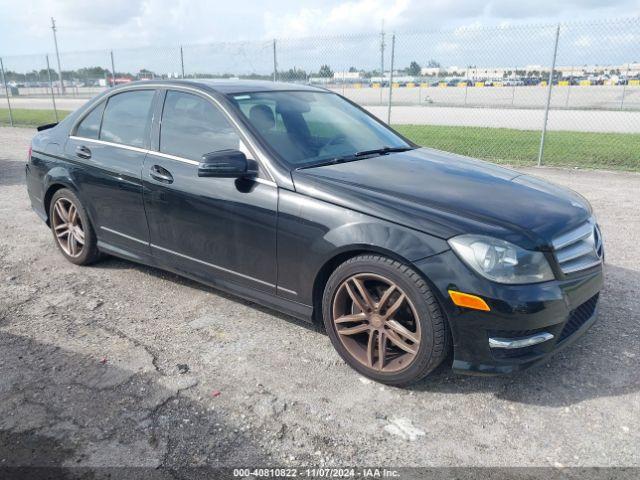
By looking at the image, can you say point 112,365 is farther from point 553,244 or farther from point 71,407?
point 553,244

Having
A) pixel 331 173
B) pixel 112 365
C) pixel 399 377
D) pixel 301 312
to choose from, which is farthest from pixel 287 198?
pixel 112 365

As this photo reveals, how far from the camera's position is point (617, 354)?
11.2 feet

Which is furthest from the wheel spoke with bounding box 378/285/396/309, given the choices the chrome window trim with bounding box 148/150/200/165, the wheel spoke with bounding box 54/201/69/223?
the wheel spoke with bounding box 54/201/69/223

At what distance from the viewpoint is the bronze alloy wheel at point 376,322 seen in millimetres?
2977

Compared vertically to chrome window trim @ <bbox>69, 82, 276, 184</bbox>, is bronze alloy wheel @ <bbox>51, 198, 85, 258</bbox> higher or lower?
lower

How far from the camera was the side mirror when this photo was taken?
3342 mm

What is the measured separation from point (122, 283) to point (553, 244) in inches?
135

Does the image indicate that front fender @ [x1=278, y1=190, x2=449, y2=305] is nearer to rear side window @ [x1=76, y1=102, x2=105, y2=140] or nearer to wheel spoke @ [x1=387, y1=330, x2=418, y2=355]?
wheel spoke @ [x1=387, y1=330, x2=418, y2=355]

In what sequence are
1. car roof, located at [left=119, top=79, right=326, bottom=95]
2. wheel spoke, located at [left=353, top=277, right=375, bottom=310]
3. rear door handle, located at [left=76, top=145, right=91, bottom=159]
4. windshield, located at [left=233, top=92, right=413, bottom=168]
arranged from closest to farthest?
wheel spoke, located at [left=353, top=277, right=375, bottom=310] → windshield, located at [left=233, top=92, right=413, bottom=168] → car roof, located at [left=119, top=79, right=326, bottom=95] → rear door handle, located at [left=76, top=145, right=91, bottom=159]

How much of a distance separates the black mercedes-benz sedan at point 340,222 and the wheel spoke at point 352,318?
15 mm

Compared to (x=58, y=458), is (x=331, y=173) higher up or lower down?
higher up

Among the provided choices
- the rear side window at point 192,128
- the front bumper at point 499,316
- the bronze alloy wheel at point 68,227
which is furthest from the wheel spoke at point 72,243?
the front bumper at point 499,316

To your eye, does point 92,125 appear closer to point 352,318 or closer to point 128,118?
point 128,118

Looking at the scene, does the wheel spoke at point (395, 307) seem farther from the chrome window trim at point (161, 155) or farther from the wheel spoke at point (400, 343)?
the chrome window trim at point (161, 155)
